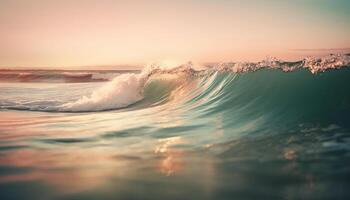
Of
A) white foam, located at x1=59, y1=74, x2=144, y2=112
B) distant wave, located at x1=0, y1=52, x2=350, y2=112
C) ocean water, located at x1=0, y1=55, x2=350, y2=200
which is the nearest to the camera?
ocean water, located at x1=0, y1=55, x2=350, y2=200

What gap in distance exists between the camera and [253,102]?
951 cm

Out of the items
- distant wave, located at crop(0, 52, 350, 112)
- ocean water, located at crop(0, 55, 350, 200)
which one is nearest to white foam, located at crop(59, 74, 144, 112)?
distant wave, located at crop(0, 52, 350, 112)

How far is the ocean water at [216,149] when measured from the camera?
3564 mm

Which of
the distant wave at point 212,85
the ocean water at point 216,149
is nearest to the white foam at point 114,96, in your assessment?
the distant wave at point 212,85

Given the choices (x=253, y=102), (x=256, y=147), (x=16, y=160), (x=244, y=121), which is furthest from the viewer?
(x=253, y=102)

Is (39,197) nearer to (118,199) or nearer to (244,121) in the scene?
(118,199)

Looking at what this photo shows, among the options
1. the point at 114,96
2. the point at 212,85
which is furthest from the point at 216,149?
the point at 114,96

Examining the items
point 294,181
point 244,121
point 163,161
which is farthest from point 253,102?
point 294,181

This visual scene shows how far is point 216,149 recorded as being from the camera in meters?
5.17

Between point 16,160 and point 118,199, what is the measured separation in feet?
7.17

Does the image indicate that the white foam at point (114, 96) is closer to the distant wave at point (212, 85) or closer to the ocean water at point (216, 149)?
the distant wave at point (212, 85)

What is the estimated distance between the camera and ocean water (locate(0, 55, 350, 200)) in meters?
3.56

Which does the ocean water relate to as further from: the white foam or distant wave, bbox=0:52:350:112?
the white foam

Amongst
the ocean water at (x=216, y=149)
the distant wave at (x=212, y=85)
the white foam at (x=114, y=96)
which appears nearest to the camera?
the ocean water at (x=216, y=149)
